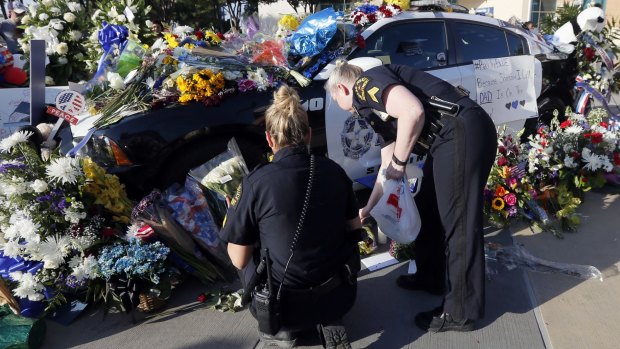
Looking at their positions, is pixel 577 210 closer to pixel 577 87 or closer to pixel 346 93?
pixel 577 87

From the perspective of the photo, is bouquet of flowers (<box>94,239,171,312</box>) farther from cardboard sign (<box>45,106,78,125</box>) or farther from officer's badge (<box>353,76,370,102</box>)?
officer's badge (<box>353,76,370,102</box>)

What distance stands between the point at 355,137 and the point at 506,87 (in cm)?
183

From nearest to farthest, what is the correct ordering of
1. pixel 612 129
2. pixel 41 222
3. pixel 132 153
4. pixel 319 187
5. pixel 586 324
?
1. pixel 319 187
2. pixel 586 324
3. pixel 41 222
4. pixel 132 153
5. pixel 612 129

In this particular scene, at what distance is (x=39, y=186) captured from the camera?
2.98 meters

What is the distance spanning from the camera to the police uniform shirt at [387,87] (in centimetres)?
248

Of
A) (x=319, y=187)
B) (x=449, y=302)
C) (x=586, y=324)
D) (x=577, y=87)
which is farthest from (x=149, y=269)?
(x=577, y=87)

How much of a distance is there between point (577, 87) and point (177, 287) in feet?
16.7

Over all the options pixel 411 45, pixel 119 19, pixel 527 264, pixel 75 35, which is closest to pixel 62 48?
pixel 75 35

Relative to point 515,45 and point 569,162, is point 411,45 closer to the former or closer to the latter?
point 515,45

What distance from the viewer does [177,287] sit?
3.31 meters

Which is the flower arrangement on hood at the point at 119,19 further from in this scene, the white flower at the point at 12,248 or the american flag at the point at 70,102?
the white flower at the point at 12,248

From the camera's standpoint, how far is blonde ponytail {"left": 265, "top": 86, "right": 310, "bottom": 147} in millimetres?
2299

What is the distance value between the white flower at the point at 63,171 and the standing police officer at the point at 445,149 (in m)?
1.73

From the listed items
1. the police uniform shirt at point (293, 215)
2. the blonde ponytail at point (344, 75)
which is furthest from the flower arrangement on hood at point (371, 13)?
the police uniform shirt at point (293, 215)
